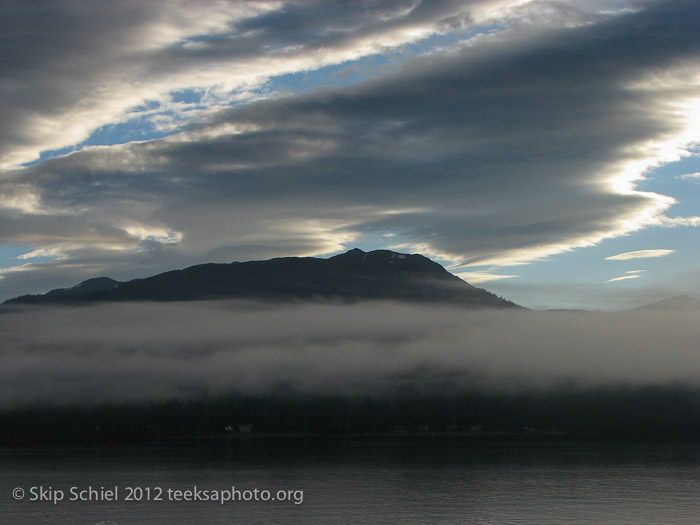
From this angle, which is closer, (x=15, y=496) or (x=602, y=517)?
(x=602, y=517)

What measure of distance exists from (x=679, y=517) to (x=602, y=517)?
1003 centimetres

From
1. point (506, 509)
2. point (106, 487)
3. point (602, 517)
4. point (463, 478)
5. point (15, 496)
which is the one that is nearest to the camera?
point (602, 517)

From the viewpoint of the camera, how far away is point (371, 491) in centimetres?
13388

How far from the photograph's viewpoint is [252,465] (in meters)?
190

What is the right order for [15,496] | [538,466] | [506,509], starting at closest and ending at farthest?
1. [506,509]
2. [15,496]
3. [538,466]

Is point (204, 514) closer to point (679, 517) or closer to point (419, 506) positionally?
point (419, 506)

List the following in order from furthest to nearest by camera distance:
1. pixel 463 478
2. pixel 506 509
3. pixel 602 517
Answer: pixel 463 478
pixel 506 509
pixel 602 517

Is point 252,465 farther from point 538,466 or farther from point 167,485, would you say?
point 538,466

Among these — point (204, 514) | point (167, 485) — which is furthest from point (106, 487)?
point (204, 514)

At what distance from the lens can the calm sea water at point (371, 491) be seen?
352ft

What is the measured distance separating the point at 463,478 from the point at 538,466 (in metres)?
32.5

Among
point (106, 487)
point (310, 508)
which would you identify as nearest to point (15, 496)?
point (106, 487)

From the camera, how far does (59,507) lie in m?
116

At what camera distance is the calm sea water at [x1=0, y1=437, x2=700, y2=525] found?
352 feet
